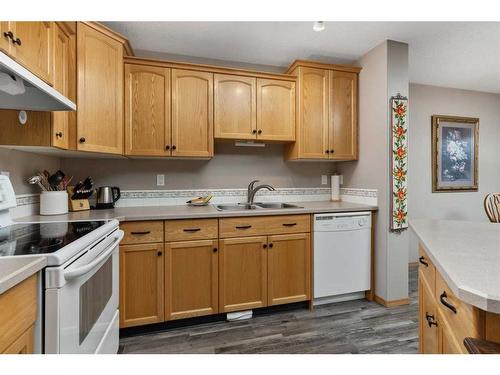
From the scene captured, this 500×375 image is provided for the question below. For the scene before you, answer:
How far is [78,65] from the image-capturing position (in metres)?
1.72

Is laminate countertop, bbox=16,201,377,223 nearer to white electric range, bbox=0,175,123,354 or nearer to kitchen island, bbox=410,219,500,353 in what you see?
white electric range, bbox=0,175,123,354

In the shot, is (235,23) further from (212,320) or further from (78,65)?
(212,320)

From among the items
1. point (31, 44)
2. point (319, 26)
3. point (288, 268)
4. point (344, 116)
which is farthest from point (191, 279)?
point (319, 26)

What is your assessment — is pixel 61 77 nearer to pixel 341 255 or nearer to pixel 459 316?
pixel 459 316

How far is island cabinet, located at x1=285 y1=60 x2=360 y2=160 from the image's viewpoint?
2.49m

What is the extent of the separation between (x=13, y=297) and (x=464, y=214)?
15.0 feet

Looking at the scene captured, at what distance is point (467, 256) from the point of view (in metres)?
0.86

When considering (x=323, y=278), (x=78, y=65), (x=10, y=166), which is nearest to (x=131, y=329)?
(x=10, y=166)

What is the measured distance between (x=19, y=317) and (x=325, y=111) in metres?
2.57

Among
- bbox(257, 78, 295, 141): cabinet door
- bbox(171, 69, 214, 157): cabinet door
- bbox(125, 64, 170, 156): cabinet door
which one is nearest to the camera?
bbox(125, 64, 170, 156): cabinet door

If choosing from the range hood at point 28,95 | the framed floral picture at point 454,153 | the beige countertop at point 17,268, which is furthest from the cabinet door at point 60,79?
the framed floral picture at point 454,153

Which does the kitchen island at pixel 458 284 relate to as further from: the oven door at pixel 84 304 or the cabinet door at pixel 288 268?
the oven door at pixel 84 304

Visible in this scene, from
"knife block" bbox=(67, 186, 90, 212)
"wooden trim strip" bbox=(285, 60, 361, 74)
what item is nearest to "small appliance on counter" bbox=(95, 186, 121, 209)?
"knife block" bbox=(67, 186, 90, 212)

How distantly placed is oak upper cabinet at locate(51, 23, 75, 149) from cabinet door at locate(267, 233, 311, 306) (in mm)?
1616
